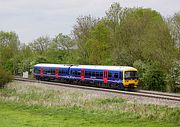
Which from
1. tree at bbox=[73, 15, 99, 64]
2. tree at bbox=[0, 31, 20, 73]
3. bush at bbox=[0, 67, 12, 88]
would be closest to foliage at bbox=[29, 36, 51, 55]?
Result: tree at bbox=[0, 31, 20, 73]

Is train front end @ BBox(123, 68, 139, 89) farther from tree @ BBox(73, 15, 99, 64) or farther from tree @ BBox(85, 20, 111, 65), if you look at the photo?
tree @ BBox(73, 15, 99, 64)

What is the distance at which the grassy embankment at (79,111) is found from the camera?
76.6ft

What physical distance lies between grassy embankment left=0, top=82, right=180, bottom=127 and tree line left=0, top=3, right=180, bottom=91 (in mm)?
10884

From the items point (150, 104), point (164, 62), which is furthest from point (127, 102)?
point (164, 62)

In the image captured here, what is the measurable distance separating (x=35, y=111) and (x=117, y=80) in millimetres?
14293

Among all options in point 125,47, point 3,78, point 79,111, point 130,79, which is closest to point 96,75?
point 130,79

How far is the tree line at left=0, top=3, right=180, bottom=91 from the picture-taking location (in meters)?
43.3

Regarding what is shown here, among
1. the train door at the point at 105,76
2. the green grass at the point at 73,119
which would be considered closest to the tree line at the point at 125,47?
the train door at the point at 105,76

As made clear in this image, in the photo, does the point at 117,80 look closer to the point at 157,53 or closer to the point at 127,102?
the point at 157,53

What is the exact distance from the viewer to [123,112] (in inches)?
1041

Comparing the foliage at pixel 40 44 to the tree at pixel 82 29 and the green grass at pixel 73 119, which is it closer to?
the tree at pixel 82 29

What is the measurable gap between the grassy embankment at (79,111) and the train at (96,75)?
586cm

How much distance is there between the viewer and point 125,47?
52.6 metres

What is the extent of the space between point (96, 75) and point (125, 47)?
8.56 m
